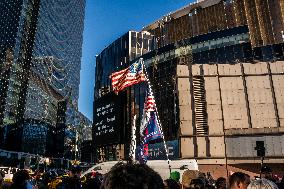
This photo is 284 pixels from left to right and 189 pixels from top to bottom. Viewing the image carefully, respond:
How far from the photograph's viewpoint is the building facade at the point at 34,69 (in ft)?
382

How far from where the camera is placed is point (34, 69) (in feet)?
472

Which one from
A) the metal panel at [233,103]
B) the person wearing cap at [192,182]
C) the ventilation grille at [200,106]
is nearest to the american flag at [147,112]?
the person wearing cap at [192,182]

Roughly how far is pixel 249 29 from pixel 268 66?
40.3 m

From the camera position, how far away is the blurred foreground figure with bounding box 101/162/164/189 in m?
2.04

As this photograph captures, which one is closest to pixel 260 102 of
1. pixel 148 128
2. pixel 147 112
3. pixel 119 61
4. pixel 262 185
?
pixel 147 112

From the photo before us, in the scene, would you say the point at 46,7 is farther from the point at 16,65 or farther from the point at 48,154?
the point at 48,154

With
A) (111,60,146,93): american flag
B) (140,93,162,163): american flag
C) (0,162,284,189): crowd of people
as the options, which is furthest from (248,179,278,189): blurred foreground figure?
(111,60,146,93): american flag

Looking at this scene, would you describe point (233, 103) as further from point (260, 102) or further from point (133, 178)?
point (133, 178)

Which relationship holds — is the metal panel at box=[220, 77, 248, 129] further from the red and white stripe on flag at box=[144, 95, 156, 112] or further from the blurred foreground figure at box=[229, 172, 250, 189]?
the blurred foreground figure at box=[229, 172, 250, 189]

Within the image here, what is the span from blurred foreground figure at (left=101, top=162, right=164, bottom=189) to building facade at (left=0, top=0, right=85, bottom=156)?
375ft

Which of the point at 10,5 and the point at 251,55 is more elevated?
the point at 10,5

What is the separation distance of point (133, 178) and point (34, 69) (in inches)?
5887

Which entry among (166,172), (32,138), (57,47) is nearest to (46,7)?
(57,47)

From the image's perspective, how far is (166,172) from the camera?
806 inches
